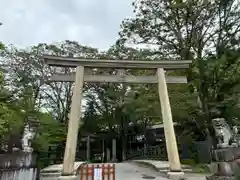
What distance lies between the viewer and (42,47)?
70.9 ft

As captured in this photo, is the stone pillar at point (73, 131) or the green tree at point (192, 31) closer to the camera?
the stone pillar at point (73, 131)

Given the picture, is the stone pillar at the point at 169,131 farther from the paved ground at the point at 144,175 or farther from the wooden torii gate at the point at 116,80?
the paved ground at the point at 144,175

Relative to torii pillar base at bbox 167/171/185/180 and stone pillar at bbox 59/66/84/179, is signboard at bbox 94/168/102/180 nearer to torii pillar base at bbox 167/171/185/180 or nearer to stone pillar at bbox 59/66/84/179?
stone pillar at bbox 59/66/84/179

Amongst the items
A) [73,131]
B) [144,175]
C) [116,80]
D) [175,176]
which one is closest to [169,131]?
[175,176]

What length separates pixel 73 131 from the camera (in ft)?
30.7

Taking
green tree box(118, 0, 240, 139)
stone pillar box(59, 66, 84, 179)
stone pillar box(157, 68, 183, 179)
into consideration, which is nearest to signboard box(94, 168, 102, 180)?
stone pillar box(59, 66, 84, 179)

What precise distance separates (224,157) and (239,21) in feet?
28.1

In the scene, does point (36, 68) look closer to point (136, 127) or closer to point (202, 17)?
point (136, 127)

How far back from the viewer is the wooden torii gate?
367 inches

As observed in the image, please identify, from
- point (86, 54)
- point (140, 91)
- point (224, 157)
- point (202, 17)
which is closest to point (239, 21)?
point (202, 17)

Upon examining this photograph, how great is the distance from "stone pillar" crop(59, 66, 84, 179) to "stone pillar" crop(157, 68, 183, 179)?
10.4ft

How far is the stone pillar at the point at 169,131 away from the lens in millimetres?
9375

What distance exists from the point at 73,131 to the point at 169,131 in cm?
352

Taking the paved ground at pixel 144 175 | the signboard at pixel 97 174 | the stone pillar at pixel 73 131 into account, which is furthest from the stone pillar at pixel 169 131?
the stone pillar at pixel 73 131
